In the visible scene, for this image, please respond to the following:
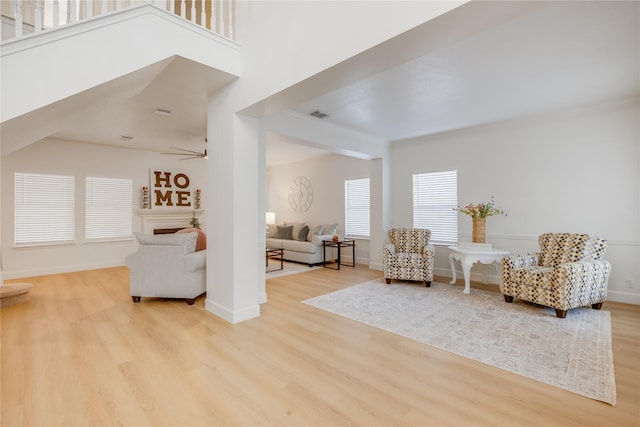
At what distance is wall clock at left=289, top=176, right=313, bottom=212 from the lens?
8.13 m

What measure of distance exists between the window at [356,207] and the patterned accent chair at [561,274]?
3.35 meters

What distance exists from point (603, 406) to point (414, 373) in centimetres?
114

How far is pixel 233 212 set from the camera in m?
3.28

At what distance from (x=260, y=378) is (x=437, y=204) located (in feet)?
15.4

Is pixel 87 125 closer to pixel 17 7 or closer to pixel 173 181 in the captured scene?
pixel 173 181

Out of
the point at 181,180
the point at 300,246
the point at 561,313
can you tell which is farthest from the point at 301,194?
the point at 561,313

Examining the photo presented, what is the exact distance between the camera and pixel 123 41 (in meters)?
2.46

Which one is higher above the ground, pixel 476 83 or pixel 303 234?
pixel 476 83

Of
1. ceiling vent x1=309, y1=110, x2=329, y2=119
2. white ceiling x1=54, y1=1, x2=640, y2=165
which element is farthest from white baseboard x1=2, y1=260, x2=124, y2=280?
ceiling vent x1=309, y1=110, x2=329, y2=119

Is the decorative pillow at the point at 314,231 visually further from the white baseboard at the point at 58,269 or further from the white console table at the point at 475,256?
the white baseboard at the point at 58,269

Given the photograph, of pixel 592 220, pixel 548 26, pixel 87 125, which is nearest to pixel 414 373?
pixel 548 26

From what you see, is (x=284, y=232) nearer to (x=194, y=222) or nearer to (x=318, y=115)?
(x=194, y=222)

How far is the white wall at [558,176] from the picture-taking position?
3.92m

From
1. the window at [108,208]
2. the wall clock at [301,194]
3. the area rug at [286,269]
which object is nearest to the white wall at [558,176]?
the area rug at [286,269]
